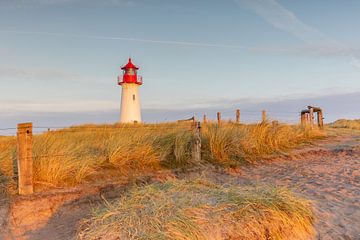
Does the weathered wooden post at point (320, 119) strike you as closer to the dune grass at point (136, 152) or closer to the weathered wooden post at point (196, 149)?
the dune grass at point (136, 152)

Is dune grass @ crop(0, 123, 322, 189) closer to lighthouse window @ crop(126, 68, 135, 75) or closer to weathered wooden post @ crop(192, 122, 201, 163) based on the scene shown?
weathered wooden post @ crop(192, 122, 201, 163)

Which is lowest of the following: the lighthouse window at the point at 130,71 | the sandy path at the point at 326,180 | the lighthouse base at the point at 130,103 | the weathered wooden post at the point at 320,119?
the sandy path at the point at 326,180

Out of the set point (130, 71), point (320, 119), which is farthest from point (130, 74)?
point (320, 119)

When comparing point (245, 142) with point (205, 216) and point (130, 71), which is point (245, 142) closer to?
point (205, 216)

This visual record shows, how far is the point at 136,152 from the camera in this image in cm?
766

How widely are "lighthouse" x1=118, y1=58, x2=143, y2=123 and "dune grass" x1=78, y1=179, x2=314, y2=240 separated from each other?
63.6 ft

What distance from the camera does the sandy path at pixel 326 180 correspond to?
451cm

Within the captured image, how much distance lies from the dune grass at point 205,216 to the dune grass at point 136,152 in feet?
7.62

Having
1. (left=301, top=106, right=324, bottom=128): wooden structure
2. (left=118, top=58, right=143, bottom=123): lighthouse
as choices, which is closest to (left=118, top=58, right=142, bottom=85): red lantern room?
(left=118, top=58, right=143, bottom=123): lighthouse

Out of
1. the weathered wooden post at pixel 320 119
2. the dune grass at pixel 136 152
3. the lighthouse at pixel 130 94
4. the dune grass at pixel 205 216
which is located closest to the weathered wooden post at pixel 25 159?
the dune grass at pixel 136 152

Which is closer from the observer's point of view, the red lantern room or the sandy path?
the sandy path

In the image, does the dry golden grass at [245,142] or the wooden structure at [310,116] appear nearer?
the dry golden grass at [245,142]

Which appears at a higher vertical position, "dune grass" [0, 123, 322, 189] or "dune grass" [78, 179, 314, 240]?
"dune grass" [0, 123, 322, 189]

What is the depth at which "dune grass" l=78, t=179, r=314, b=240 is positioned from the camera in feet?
12.3
